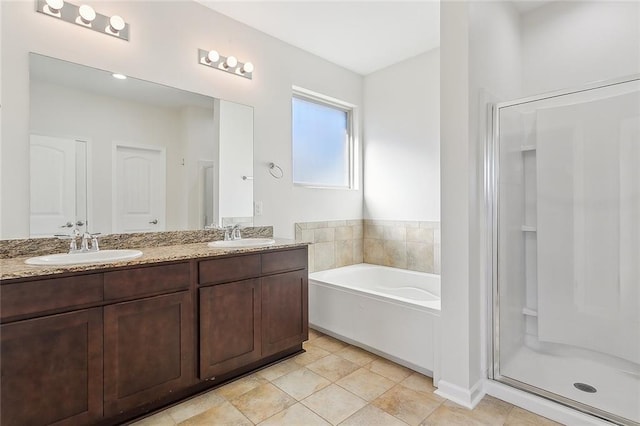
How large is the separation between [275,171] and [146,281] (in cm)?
157

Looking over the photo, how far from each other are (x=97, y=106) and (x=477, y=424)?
2866mm

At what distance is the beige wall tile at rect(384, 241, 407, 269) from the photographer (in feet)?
11.4

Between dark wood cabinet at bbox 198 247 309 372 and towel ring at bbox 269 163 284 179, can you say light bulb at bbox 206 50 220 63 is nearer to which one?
towel ring at bbox 269 163 284 179

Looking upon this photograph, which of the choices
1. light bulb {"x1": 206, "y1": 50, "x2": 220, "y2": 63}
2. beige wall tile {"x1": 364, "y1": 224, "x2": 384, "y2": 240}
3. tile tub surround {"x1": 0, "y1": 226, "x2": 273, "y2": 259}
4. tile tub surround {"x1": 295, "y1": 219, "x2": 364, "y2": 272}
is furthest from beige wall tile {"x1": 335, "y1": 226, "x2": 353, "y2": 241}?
light bulb {"x1": 206, "y1": 50, "x2": 220, "y2": 63}

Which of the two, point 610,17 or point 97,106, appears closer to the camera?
point 97,106

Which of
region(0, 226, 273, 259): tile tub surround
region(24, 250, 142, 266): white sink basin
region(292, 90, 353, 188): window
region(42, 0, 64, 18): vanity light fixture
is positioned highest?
region(42, 0, 64, 18): vanity light fixture

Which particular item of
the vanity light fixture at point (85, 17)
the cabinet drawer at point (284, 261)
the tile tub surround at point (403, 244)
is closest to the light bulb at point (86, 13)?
the vanity light fixture at point (85, 17)

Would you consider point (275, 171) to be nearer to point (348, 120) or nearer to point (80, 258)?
point (348, 120)

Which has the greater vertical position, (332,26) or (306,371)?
(332,26)

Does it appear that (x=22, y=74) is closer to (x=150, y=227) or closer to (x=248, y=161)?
(x=150, y=227)

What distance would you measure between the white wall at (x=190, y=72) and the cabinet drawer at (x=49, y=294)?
2.02 feet

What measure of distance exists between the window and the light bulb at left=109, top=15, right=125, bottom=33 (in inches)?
62.6

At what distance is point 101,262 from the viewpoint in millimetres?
1602

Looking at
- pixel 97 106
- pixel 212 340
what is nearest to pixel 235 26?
pixel 97 106
